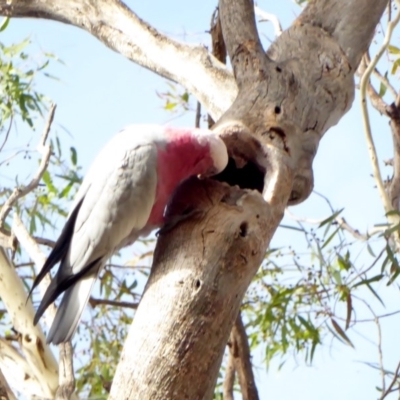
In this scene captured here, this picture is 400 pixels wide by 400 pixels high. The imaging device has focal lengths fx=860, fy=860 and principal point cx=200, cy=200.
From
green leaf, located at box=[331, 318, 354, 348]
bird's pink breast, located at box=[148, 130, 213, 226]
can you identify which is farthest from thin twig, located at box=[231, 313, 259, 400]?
bird's pink breast, located at box=[148, 130, 213, 226]

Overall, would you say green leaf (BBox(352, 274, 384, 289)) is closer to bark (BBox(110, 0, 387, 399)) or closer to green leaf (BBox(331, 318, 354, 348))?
green leaf (BBox(331, 318, 354, 348))

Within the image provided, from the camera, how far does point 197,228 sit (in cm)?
163

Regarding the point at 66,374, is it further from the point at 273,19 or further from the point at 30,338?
the point at 273,19

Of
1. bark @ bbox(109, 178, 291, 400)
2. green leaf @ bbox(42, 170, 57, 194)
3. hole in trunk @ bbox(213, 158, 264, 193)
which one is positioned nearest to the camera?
bark @ bbox(109, 178, 291, 400)

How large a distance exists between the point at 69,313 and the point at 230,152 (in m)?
0.50

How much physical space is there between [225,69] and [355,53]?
1.15 ft

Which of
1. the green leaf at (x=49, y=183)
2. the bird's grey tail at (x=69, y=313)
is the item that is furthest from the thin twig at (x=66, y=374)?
the green leaf at (x=49, y=183)

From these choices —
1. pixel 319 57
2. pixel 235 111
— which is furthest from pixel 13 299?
pixel 319 57

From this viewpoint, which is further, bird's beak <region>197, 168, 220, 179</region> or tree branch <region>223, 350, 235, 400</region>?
tree branch <region>223, 350, 235, 400</region>

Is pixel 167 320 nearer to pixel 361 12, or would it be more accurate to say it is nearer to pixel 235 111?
pixel 235 111

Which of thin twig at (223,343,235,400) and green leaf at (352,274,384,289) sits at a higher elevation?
green leaf at (352,274,384,289)

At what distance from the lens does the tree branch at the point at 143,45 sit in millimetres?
2195

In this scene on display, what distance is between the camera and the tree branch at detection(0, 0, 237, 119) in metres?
2.20

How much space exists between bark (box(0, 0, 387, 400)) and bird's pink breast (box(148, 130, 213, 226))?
0.17ft
